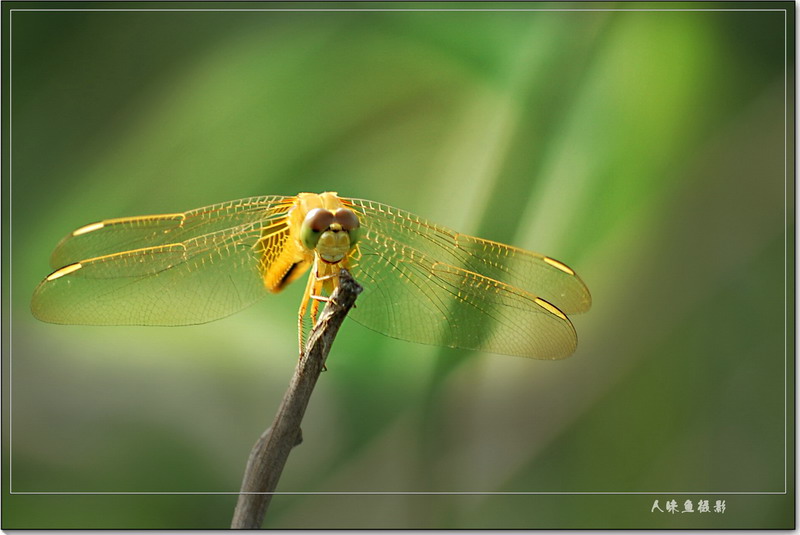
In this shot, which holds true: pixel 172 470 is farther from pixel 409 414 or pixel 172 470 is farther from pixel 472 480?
pixel 472 480

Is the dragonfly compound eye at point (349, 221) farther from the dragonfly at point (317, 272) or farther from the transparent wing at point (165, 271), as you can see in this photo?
the transparent wing at point (165, 271)

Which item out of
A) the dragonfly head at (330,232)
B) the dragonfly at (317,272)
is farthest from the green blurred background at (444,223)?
the dragonfly head at (330,232)

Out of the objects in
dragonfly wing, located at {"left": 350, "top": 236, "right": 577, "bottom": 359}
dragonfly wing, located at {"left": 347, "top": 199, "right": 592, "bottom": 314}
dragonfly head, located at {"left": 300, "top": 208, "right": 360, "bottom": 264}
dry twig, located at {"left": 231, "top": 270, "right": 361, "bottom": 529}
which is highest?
dragonfly wing, located at {"left": 347, "top": 199, "right": 592, "bottom": 314}

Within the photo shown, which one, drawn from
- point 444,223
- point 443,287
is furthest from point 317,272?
point 444,223

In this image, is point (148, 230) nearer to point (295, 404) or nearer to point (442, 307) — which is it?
point (295, 404)

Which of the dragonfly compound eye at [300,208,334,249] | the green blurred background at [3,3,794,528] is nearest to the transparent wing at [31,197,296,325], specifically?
the dragonfly compound eye at [300,208,334,249]

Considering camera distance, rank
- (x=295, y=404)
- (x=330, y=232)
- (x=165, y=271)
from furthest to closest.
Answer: (x=165, y=271) → (x=330, y=232) → (x=295, y=404)

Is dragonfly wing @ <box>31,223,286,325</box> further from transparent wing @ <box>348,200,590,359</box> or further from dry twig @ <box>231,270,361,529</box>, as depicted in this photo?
dry twig @ <box>231,270,361,529</box>
